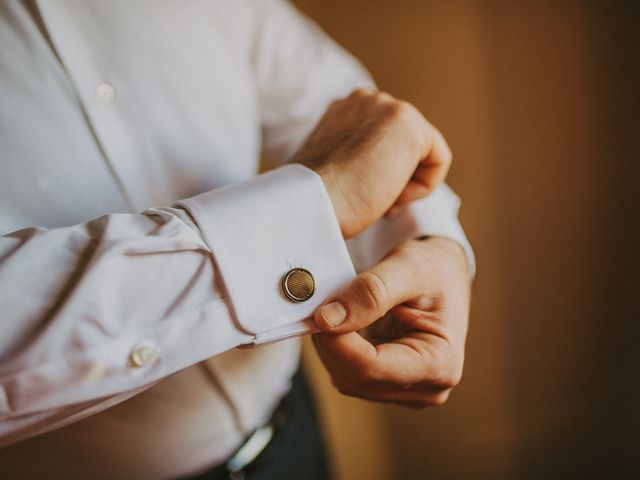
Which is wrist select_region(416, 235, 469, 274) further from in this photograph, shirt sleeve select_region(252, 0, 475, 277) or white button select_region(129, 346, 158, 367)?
white button select_region(129, 346, 158, 367)

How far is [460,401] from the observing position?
1.32 m

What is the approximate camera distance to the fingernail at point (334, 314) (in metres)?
0.45

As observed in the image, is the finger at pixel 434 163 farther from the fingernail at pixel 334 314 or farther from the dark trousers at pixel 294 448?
the dark trousers at pixel 294 448

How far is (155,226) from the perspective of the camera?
1.46 feet

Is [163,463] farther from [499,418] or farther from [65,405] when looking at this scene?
[499,418]

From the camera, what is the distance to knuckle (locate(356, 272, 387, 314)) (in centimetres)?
45

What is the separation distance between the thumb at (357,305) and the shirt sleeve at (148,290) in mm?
18

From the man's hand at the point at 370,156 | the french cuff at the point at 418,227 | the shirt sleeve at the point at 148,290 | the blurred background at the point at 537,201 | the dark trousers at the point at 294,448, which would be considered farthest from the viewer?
the blurred background at the point at 537,201

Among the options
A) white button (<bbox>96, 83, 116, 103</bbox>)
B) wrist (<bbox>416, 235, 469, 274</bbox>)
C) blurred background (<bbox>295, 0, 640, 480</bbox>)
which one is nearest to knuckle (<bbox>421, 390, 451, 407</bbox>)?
wrist (<bbox>416, 235, 469, 274</bbox>)

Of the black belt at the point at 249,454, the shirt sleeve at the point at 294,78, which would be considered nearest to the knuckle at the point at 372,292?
the shirt sleeve at the point at 294,78

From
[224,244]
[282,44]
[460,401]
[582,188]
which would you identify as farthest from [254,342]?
[460,401]

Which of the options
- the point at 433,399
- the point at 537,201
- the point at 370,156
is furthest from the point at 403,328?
the point at 537,201

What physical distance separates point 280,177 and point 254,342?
0.16m

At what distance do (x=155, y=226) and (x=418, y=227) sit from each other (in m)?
0.34
